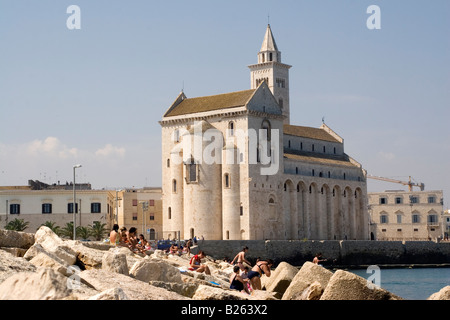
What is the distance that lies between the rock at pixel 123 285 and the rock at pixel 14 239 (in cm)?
497

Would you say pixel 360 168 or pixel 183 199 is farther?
pixel 360 168

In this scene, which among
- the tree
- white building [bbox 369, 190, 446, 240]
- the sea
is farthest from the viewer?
white building [bbox 369, 190, 446, 240]

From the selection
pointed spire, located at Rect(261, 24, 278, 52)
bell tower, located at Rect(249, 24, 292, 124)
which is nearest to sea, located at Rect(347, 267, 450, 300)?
bell tower, located at Rect(249, 24, 292, 124)

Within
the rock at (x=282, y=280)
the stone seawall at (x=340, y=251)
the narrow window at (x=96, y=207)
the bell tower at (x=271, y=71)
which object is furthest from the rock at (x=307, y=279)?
the bell tower at (x=271, y=71)

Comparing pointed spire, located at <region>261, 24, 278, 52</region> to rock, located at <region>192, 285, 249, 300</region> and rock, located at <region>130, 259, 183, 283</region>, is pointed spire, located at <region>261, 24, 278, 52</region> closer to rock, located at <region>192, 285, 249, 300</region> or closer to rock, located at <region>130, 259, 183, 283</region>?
rock, located at <region>130, 259, 183, 283</region>

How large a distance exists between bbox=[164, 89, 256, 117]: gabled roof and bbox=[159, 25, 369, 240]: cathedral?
93 mm

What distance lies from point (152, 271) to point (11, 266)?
458 centimetres

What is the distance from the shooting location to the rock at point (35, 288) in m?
9.84

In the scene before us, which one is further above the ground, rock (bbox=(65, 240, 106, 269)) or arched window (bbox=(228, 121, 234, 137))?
arched window (bbox=(228, 121, 234, 137))

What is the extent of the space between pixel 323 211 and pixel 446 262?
13077 millimetres

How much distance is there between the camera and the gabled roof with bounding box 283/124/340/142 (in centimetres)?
8775
